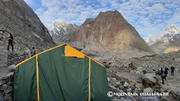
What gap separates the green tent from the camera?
3.51m

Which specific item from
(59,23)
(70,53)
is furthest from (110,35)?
(59,23)

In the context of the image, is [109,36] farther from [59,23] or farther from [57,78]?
[59,23]

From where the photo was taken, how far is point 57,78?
374 centimetres

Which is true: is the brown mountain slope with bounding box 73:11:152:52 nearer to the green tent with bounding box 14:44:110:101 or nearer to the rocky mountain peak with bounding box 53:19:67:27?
the green tent with bounding box 14:44:110:101

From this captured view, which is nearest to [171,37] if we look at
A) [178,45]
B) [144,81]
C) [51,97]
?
[178,45]

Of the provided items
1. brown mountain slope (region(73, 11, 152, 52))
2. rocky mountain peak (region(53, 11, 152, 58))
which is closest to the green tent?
rocky mountain peak (region(53, 11, 152, 58))

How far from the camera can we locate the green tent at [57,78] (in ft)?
11.5

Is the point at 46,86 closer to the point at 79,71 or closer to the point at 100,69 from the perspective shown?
the point at 79,71

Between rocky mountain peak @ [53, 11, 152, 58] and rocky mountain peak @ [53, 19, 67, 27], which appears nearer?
rocky mountain peak @ [53, 11, 152, 58]

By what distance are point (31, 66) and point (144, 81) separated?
8.25 m

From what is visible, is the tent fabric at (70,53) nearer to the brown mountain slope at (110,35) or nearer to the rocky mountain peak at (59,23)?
the brown mountain slope at (110,35)

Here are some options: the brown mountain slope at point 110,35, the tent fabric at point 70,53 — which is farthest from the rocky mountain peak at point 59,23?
the tent fabric at point 70,53

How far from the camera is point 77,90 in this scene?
3.96 m

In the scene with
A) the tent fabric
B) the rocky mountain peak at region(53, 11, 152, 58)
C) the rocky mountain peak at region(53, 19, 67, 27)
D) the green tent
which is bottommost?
the green tent
